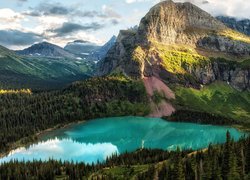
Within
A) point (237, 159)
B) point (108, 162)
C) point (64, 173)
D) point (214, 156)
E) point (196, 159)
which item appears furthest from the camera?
point (108, 162)

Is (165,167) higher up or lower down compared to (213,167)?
lower down

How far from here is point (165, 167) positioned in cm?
14975

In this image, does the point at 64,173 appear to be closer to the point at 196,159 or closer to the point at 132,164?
the point at 132,164

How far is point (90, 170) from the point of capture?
173 metres

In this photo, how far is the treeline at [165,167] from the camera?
4968 inches

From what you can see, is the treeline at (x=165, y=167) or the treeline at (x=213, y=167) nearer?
the treeline at (x=213, y=167)

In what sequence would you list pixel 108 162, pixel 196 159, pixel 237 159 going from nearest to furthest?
pixel 237 159
pixel 196 159
pixel 108 162

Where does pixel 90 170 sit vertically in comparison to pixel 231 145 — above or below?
below

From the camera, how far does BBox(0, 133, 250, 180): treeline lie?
126 meters

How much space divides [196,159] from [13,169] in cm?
8036

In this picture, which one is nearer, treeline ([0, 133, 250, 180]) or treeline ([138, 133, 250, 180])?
treeline ([138, 133, 250, 180])

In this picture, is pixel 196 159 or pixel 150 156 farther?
pixel 150 156

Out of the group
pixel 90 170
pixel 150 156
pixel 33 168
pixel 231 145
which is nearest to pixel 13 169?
pixel 33 168

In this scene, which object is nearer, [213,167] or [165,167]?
[213,167]
